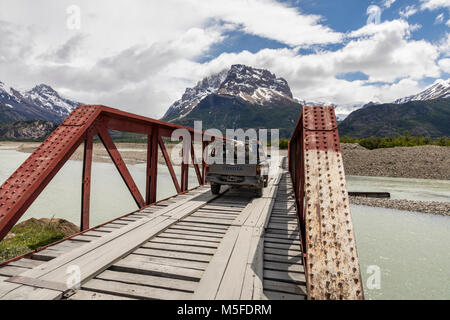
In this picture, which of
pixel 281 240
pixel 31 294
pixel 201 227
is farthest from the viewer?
pixel 201 227

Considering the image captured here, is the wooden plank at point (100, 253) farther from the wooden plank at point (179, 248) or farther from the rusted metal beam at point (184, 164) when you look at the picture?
the rusted metal beam at point (184, 164)

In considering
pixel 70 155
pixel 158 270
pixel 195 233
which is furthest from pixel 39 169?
pixel 195 233

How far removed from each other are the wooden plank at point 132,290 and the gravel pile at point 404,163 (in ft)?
112

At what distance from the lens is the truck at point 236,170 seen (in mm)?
8992

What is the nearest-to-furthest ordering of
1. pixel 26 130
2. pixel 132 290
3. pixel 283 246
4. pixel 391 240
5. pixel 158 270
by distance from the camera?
pixel 132 290 < pixel 158 270 < pixel 283 246 < pixel 391 240 < pixel 26 130

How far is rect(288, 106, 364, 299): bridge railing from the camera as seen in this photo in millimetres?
2633

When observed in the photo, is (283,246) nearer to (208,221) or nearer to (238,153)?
(208,221)

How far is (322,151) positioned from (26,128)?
24142 cm

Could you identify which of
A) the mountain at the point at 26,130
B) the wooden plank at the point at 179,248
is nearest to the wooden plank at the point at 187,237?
the wooden plank at the point at 179,248

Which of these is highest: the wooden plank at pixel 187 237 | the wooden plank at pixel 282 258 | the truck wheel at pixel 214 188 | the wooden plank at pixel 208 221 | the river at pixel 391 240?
the truck wheel at pixel 214 188

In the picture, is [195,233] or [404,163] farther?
[404,163]

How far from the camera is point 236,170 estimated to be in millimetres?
9188

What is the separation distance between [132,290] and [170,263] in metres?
0.78
